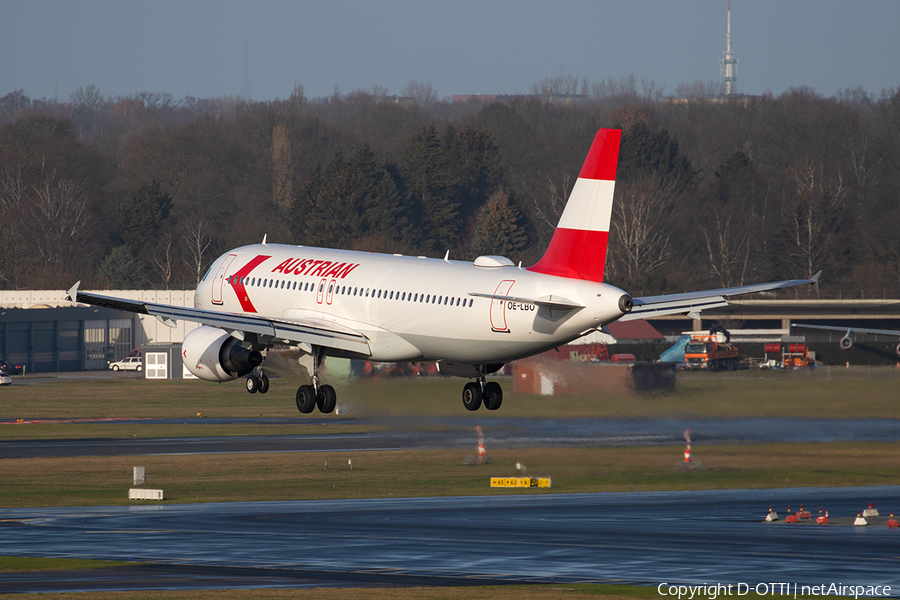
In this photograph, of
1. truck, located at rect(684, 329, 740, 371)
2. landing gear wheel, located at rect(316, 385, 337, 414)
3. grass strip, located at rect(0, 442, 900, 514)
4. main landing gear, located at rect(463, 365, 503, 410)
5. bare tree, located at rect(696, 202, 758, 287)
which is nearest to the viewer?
main landing gear, located at rect(463, 365, 503, 410)

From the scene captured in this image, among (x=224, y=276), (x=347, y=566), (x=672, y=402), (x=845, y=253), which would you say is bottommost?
(x=347, y=566)

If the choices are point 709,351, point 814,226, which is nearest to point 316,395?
point 709,351

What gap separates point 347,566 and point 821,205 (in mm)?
141148

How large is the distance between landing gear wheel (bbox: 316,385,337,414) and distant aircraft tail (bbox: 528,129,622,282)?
12424 millimetres

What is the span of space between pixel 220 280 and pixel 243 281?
1.63 metres

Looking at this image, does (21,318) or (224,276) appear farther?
(21,318)

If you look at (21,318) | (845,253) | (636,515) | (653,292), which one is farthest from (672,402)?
(845,253)

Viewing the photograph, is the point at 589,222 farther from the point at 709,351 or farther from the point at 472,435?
the point at 709,351

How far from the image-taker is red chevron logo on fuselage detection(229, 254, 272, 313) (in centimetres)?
6078

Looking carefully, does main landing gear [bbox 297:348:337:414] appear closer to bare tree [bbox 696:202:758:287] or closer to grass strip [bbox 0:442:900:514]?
grass strip [bbox 0:442:900:514]

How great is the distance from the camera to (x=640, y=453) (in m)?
101

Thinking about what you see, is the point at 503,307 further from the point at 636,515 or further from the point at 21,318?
the point at 21,318

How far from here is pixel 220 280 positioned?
6200cm

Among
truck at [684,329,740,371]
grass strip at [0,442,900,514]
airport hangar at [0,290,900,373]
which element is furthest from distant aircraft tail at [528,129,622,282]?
airport hangar at [0,290,900,373]
